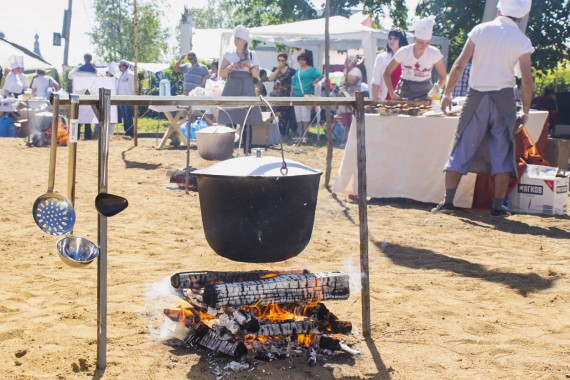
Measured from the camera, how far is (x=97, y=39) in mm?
63125

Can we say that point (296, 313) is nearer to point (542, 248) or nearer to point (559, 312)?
point (559, 312)

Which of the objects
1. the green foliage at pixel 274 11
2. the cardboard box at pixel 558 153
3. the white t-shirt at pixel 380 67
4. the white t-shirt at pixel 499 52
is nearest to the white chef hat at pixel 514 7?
the white t-shirt at pixel 499 52

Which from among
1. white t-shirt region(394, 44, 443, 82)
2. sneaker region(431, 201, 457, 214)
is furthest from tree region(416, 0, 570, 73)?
sneaker region(431, 201, 457, 214)

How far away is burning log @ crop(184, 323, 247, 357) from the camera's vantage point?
3326 mm

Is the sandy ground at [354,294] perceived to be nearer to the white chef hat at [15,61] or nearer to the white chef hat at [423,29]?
the white chef hat at [423,29]

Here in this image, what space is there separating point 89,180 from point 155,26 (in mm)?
45968

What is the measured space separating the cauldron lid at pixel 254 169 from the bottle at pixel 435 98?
4.14m

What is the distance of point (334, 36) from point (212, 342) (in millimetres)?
13878

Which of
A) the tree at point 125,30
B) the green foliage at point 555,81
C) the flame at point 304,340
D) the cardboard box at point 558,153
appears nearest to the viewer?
the flame at point 304,340

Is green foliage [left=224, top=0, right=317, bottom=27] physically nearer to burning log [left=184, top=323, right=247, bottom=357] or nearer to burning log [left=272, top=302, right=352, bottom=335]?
burning log [left=272, top=302, right=352, bottom=335]

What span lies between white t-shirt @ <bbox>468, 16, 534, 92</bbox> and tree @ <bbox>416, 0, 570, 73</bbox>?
12471 mm

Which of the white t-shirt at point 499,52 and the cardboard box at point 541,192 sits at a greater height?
the white t-shirt at point 499,52

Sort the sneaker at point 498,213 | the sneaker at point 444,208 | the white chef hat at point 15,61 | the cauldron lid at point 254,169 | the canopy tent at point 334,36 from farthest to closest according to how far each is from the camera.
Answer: the white chef hat at point 15,61
the canopy tent at point 334,36
the sneaker at point 444,208
the sneaker at point 498,213
the cauldron lid at point 254,169

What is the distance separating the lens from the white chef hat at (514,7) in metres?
6.57
